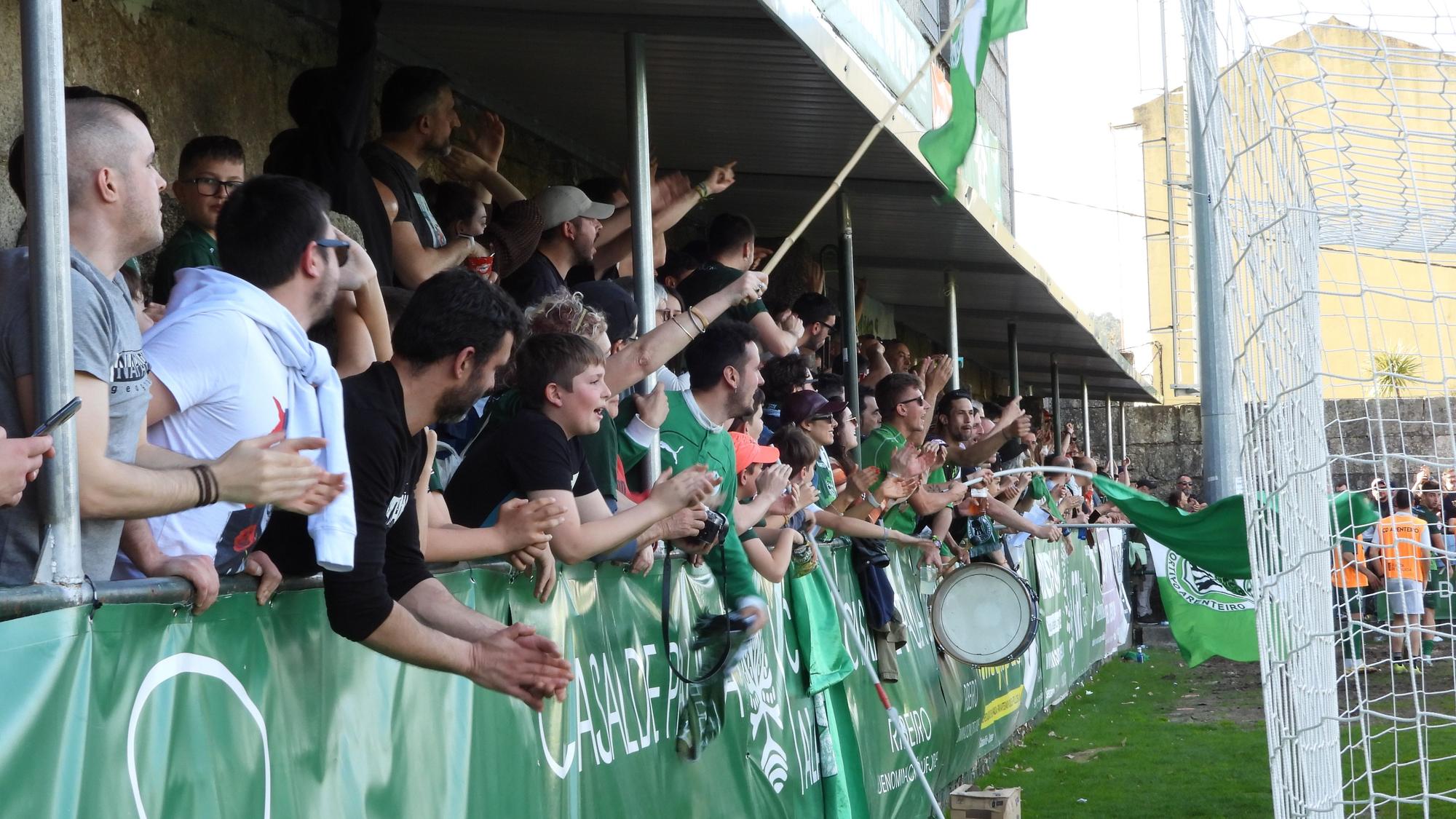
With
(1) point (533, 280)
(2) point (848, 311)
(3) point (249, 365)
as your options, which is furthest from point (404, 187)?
(2) point (848, 311)

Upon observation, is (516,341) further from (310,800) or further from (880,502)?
(880,502)

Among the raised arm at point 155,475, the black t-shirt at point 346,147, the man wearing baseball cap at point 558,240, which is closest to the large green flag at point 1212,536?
the man wearing baseball cap at point 558,240

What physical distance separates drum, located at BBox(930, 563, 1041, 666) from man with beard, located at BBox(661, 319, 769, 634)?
4.06m

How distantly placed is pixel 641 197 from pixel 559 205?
32cm

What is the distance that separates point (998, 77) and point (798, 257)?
21.6 m

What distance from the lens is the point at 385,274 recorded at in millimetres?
5023

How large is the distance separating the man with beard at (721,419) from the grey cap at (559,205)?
29.3 inches

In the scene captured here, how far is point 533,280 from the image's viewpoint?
6.01 m

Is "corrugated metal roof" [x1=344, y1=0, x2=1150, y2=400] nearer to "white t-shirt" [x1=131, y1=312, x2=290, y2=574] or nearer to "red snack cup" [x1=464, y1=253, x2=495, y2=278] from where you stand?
"red snack cup" [x1=464, y1=253, x2=495, y2=278]

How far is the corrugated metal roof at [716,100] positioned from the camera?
6.31 metres

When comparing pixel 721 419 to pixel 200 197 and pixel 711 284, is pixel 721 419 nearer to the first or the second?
pixel 711 284

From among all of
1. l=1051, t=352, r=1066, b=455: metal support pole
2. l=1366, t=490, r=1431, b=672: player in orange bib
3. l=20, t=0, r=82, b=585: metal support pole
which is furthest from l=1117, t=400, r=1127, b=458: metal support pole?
l=20, t=0, r=82, b=585: metal support pole

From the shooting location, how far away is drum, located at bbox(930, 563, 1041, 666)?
967 cm

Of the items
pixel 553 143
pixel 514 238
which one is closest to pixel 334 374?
pixel 514 238
